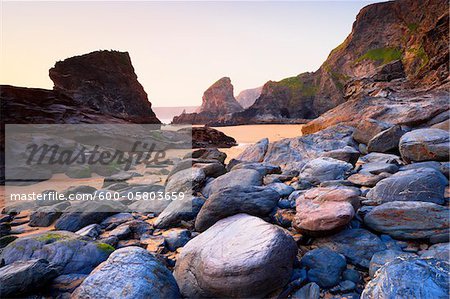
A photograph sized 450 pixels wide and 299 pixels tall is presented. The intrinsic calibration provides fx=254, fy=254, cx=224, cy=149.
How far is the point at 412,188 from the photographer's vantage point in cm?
330

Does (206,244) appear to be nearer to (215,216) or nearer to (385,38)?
(215,216)

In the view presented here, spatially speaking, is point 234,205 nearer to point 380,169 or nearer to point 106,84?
→ point 380,169

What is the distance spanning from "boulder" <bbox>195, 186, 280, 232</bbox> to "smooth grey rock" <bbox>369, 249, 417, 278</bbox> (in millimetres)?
1321

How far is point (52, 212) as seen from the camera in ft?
14.0

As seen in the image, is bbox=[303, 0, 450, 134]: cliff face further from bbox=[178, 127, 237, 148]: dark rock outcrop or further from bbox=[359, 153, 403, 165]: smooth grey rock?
bbox=[178, 127, 237, 148]: dark rock outcrop

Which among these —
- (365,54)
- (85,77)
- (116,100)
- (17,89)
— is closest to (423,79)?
(17,89)

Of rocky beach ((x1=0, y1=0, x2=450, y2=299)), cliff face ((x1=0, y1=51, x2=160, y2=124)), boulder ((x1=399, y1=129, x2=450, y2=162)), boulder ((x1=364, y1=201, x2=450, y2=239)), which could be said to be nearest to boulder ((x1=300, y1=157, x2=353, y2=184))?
rocky beach ((x1=0, y1=0, x2=450, y2=299))

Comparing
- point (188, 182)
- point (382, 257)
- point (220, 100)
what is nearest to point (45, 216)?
point (188, 182)

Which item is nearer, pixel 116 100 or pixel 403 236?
pixel 403 236

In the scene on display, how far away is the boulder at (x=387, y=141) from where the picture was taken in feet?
19.0

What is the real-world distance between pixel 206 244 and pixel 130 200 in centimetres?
298

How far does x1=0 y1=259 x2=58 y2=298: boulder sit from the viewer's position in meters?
2.29

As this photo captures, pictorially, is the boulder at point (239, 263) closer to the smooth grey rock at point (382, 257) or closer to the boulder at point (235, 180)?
the smooth grey rock at point (382, 257)

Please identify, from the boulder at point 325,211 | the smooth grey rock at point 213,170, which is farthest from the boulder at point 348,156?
the smooth grey rock at point 213,170
